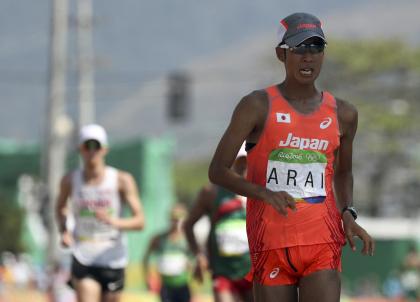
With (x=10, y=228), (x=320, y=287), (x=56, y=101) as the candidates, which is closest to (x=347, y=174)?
(x=320, y=287)

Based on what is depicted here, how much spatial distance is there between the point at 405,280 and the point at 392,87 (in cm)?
5336

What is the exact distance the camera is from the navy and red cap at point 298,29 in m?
7.44

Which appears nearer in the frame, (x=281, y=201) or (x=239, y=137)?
(x=281, y=201)

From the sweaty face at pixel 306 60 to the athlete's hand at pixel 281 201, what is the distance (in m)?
0.70

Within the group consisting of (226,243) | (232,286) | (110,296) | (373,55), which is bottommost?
(110,296)

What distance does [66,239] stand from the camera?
1166 cm

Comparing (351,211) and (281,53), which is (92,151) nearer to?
Result: (281,53)

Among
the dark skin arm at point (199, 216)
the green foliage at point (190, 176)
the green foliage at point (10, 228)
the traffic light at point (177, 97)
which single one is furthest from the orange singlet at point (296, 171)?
the green foliage at point (190, 176)

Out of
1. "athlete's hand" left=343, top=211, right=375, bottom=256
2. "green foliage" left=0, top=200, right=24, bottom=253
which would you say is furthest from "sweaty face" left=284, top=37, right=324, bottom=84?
"green foliage" left=0, top=200, right=24, bottom=253

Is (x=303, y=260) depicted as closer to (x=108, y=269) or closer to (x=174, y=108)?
(x=108, y=269)

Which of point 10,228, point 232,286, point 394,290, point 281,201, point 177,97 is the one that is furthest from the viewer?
point 10,228

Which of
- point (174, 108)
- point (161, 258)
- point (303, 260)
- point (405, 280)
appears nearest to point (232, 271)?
point (303, 260)

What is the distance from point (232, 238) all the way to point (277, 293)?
369cm

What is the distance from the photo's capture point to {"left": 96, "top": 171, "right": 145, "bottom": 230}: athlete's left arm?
1145 centimetres
